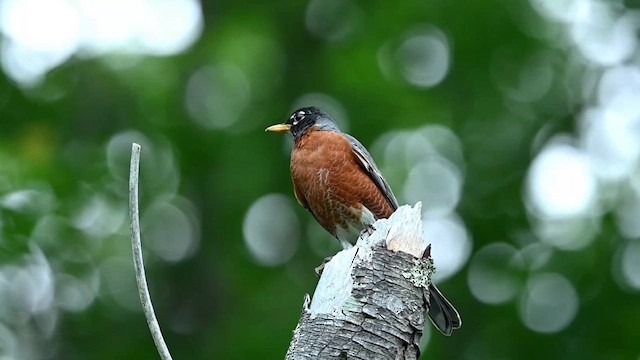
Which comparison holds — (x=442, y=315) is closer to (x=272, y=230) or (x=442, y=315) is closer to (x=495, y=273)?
(x=495, y=273)

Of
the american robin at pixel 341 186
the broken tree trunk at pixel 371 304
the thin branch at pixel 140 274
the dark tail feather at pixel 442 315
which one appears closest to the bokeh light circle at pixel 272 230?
the american robin at pixel 341 186

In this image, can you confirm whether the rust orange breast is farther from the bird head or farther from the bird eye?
the bird eye

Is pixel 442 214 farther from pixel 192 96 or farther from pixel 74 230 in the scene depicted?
pixel 74 230

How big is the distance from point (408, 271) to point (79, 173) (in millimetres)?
7002

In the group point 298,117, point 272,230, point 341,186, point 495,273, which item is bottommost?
point 341,186

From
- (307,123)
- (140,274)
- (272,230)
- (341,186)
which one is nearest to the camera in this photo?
(140,274)

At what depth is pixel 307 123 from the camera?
7121 mm

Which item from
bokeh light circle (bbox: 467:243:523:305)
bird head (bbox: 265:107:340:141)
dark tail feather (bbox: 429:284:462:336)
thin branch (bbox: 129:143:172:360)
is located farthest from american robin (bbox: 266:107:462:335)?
bokeh light circle (bbox: 467:243:523:305)

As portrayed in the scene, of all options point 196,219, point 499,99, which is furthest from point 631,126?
point 196,219

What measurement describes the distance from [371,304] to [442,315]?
1.92 metres

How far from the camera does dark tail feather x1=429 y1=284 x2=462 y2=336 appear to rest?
203 inches

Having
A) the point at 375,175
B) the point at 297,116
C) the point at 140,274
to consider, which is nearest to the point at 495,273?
the point at 297,116

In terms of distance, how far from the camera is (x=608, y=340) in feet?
31.2

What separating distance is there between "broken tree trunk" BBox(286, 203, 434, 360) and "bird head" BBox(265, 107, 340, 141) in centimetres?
342
